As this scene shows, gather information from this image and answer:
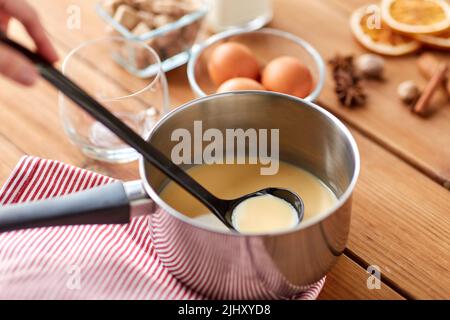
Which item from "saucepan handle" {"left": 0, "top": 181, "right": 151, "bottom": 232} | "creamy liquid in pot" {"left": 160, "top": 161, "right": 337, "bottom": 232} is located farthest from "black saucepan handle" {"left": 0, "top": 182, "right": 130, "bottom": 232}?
"creamy liquid in pot" {"left": 160, "top": 161, "right": 337, "bottom": 232}

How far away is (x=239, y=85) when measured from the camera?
0.99 m

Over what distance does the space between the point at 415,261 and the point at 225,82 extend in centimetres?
39

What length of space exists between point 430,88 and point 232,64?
1.01ft

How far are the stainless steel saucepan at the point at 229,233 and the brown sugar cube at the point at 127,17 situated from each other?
1.22 feet

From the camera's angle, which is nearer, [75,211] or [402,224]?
[75,211]

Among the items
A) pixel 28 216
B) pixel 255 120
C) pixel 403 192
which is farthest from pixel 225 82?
pixel 28 216

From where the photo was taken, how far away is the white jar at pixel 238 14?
3.99 feet

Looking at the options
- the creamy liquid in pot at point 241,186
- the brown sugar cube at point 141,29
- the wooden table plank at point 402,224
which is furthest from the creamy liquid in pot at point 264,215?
the brown sugar cube at point 141,29

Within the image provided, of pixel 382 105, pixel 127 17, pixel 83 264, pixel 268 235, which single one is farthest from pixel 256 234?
pixel 127 17

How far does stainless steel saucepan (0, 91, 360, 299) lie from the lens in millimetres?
660

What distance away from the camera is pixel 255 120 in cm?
85

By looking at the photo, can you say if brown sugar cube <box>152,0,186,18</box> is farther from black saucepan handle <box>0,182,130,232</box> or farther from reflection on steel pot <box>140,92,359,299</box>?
black saucepan handle <box>0,182,130,232</box>

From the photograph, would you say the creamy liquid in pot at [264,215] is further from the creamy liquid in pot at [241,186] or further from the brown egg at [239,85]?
the brown egg at [239,85]

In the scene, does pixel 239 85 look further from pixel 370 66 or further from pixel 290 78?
pixel 370 66
